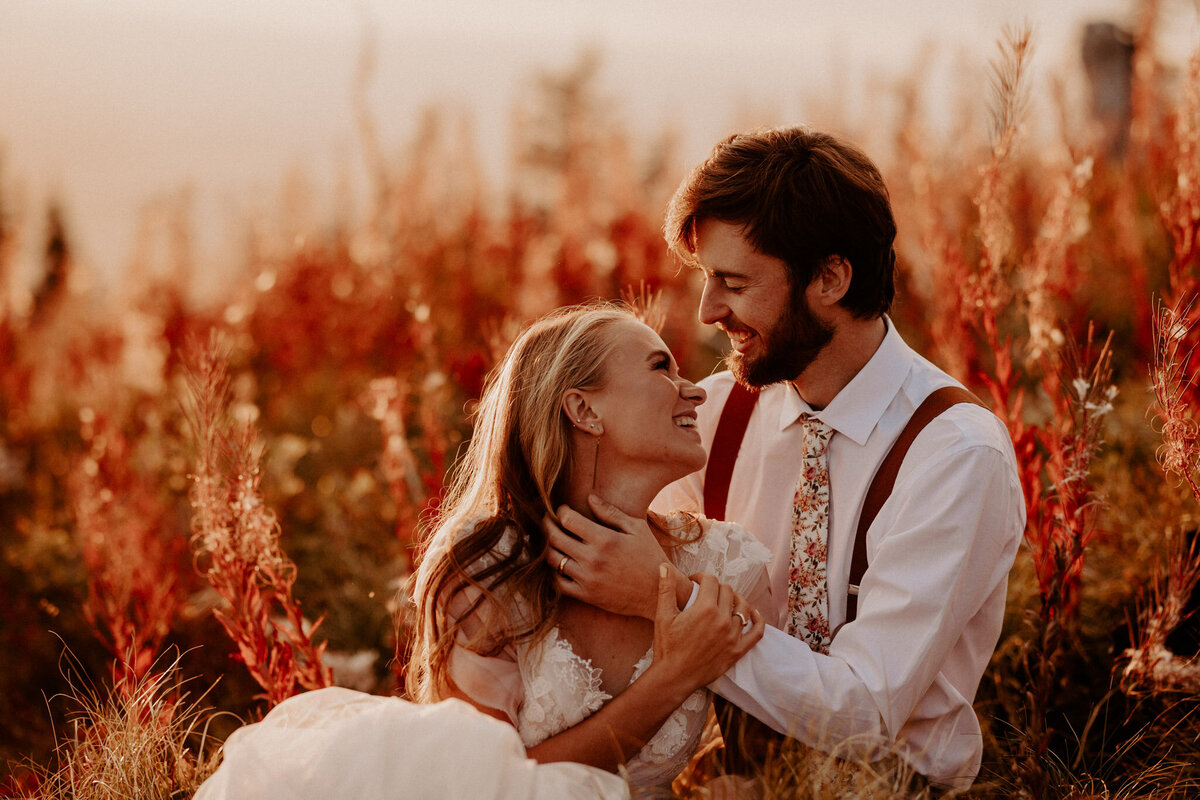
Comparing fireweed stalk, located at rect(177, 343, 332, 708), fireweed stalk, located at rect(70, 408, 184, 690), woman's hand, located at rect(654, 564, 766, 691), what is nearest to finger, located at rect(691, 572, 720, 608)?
woman's hand, located at rect(654, 564, 766, 691)

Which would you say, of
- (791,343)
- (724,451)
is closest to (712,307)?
(791,343)

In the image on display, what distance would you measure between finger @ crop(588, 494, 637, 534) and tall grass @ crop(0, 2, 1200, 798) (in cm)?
63

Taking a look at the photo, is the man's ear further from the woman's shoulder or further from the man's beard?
the woman's shoulder

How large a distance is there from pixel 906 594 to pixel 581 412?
883 mm

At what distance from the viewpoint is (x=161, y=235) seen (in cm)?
750

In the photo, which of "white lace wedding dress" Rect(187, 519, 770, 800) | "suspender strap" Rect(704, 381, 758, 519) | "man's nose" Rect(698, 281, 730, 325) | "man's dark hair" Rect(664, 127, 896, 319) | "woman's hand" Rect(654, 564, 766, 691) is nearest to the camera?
"white lace wedding dress" Rect(187, 519, 770, 800)

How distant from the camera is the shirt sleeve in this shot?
227 cm

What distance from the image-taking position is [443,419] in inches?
165

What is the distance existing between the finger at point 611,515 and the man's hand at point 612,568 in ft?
0.06

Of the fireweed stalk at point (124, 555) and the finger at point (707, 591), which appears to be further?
the fireweed stalk at point (124, 555)

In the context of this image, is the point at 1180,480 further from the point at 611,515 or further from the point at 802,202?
the point at 611,515

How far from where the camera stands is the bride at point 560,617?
2.05 m

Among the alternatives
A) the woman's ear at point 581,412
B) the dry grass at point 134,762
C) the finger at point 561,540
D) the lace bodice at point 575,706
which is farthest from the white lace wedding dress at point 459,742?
the dry grass at point 134,762

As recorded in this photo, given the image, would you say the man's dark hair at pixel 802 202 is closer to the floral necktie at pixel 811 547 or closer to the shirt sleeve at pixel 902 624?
the floral necktie at pixel 811 547
